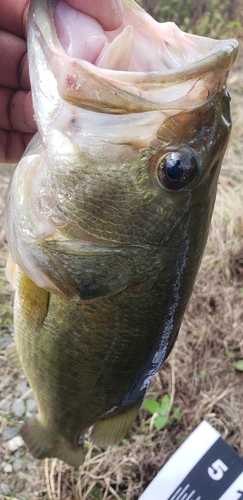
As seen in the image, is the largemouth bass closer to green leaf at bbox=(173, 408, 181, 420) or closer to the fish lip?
the fish lip

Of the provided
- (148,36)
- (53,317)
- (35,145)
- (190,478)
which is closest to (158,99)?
(148,36)

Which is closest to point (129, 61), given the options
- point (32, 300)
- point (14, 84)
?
point (32, 300)

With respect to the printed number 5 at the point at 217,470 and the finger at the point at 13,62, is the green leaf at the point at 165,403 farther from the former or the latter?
the finger at the point at 13,62

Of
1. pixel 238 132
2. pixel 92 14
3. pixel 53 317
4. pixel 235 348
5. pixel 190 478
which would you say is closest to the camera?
pixel 92 14

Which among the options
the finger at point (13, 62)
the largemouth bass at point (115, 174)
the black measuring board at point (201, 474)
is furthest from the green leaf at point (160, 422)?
the finger at point (13, 62)

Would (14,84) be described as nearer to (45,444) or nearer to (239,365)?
(45,444)

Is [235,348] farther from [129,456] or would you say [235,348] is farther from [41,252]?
[41,252]
